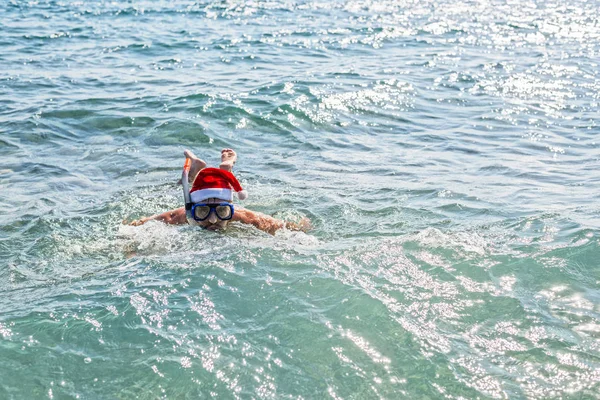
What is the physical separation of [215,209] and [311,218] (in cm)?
145

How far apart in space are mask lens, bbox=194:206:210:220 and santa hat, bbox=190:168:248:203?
0.10 m

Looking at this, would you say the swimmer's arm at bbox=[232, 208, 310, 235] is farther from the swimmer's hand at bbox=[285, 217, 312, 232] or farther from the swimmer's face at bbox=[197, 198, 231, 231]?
the swimmer's face at bbox=[197, 198, 231, 231]

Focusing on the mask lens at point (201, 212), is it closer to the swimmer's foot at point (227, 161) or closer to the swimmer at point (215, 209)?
the swimmer at point (215, 209)

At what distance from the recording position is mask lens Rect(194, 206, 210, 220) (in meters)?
7.55

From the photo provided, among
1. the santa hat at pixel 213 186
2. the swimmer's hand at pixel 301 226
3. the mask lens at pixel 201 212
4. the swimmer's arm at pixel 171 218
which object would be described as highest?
the santa hat at pixel 213 186

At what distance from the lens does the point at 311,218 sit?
8547 millimetres

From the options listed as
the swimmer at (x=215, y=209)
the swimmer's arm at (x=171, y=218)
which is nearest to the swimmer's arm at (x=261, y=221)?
the swimmer at (x=215, y=209)

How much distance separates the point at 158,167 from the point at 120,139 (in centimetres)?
175

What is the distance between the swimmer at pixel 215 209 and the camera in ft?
24.6

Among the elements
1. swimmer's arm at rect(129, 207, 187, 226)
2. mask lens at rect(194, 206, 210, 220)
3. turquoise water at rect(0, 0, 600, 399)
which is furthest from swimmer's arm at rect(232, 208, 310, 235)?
swimmer's arm at rect(129, 207, 187, 226)

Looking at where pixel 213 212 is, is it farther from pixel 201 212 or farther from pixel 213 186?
pixel 213 186

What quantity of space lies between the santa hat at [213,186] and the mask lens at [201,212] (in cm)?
10

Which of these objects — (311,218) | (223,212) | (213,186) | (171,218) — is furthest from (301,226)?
(171,218)

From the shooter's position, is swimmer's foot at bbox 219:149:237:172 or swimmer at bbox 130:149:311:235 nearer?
swimmer at bbox 130:149:311:235
